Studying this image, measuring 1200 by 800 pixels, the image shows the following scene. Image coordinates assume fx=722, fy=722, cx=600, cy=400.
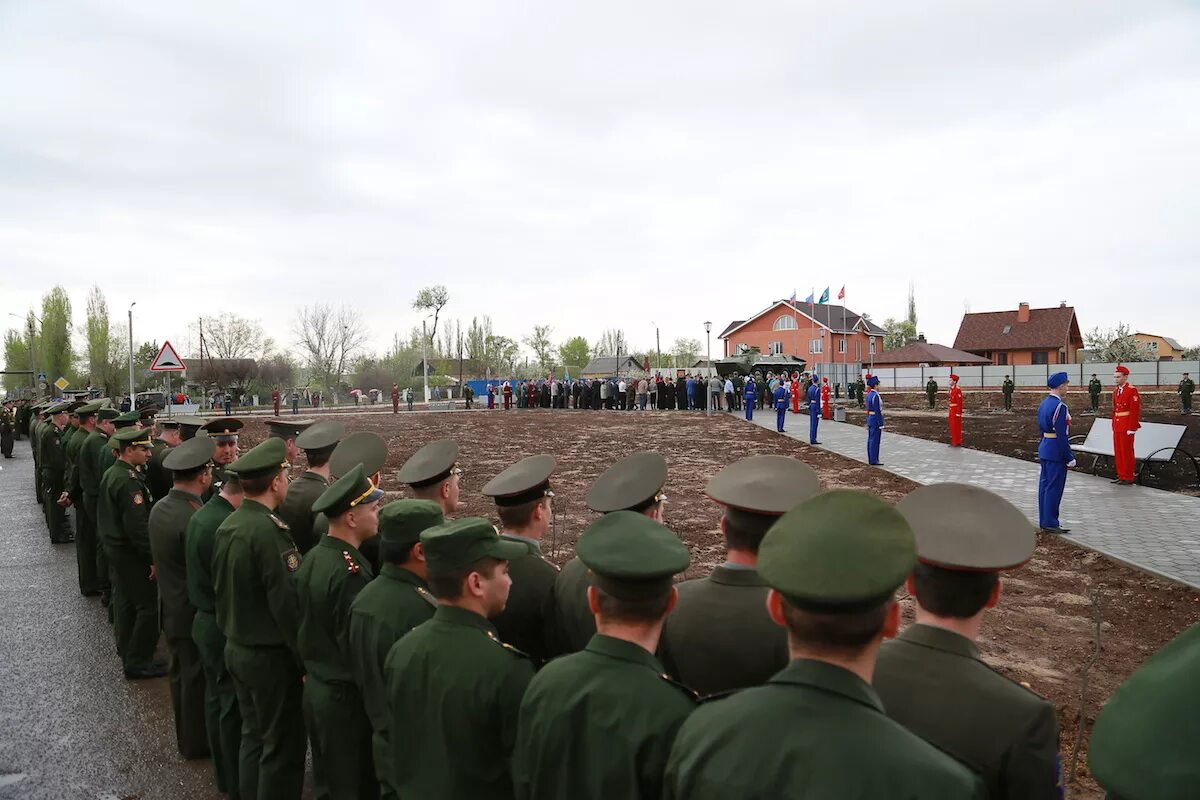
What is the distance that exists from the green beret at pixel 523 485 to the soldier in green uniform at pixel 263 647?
113 centimetres

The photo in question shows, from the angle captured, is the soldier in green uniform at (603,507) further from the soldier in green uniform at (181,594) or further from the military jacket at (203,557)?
the soldier in green uniform at (181,594)

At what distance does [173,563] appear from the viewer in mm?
4609

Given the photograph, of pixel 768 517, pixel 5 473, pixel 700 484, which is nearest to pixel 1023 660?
pixel 768 517

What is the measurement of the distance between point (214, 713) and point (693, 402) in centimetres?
3117

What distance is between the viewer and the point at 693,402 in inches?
1357

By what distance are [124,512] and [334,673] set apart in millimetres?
3507

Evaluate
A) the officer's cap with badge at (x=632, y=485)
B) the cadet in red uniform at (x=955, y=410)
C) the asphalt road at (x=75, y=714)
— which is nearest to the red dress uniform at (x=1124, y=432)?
the cadet in red uniform at (x=955, y=410)

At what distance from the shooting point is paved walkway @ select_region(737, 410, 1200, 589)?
24.8 ft

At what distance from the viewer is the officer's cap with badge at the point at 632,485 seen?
2.99 m

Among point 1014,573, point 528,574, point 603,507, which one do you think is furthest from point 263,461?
point 1014,573

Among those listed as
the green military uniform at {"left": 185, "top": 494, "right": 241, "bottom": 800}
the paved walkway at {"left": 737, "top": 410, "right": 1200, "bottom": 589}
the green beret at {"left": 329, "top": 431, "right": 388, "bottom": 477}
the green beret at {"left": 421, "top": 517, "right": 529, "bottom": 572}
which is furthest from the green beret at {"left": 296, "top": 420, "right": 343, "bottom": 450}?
the paved walkway at {"left": 737, "top": 410, "right": 1200, "bottom": 589}

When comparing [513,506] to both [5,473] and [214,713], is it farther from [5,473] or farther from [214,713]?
[5,473]

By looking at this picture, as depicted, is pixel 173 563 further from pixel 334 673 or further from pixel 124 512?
pixel 334 673

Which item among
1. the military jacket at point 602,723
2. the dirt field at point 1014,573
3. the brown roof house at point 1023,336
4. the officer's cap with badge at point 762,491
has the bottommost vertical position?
the dirt field at point 1014,573
